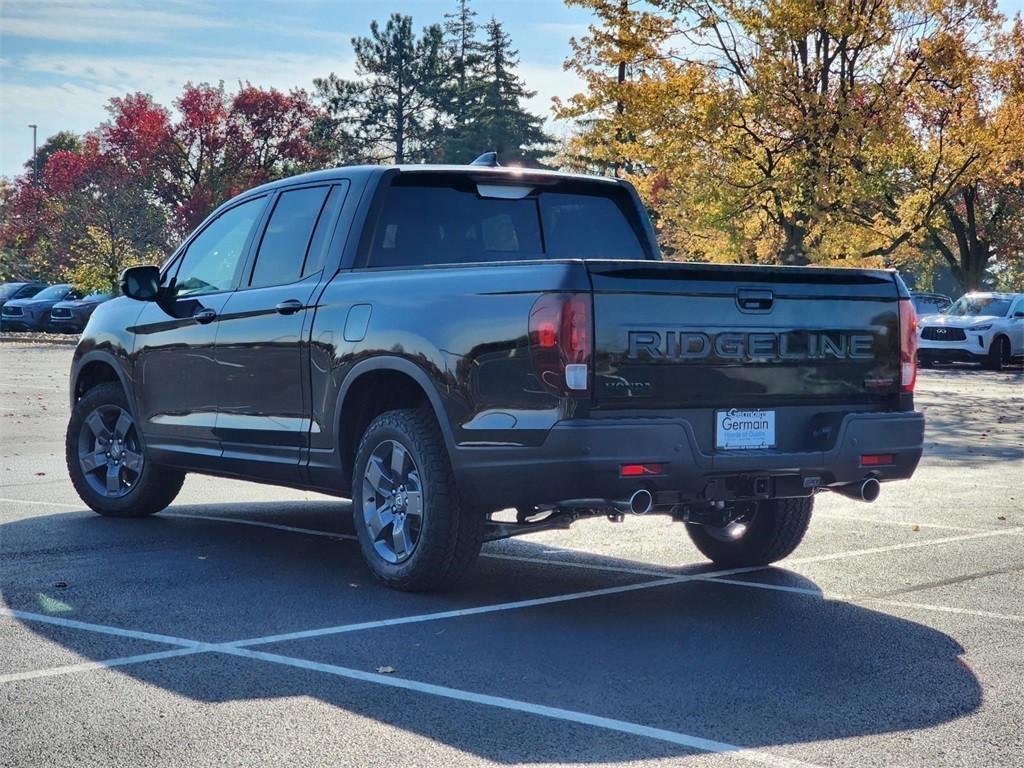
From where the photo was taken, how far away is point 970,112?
87.6 feet

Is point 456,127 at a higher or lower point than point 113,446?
higher

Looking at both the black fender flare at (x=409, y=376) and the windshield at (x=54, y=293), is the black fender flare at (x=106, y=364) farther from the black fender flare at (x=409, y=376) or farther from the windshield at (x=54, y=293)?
the windshield at (x=54, y=293)

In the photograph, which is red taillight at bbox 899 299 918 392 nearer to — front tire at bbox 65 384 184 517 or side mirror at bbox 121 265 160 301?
side mirror at bbox 121 265 160 301

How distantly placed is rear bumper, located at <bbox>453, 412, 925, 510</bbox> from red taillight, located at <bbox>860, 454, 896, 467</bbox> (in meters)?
0.02

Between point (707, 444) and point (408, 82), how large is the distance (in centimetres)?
6577

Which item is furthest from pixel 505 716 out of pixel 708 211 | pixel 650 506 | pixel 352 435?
pixel 708 211

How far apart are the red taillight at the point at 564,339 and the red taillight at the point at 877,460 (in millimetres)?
1489

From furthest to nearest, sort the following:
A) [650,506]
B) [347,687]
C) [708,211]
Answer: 1. [708,211]
2. [650,506]
3. [347,687]

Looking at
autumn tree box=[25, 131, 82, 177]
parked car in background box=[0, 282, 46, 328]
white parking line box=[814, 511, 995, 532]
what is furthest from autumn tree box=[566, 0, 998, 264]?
autumn tree box=[25, 131, 82, 177]

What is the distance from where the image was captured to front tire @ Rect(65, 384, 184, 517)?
9141 millimetres

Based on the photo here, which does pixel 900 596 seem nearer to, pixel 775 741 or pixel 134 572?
pixel 775 741

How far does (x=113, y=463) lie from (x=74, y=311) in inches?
1445

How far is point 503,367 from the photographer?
20.1 feet

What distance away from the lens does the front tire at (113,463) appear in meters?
9.14
